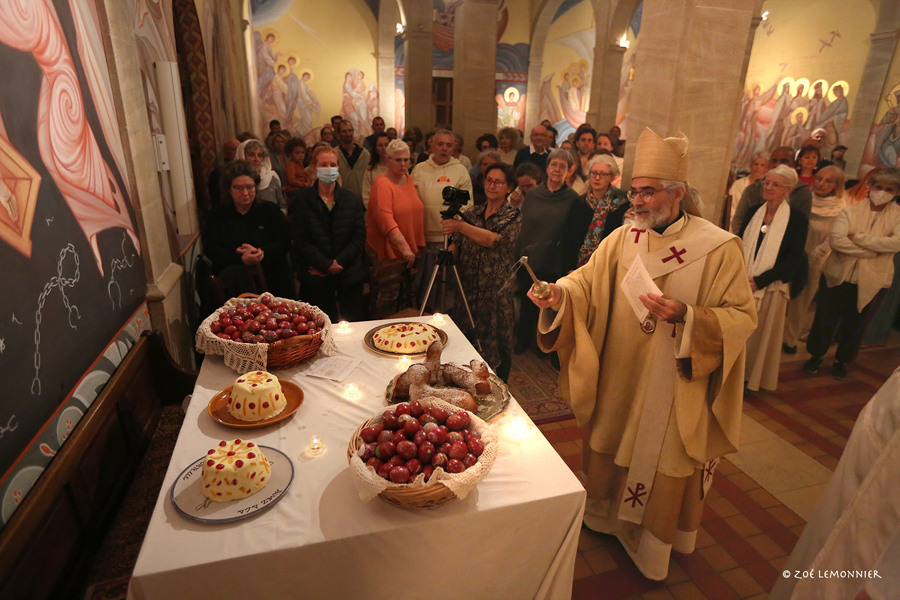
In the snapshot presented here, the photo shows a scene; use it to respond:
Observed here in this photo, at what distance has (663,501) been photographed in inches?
96.9

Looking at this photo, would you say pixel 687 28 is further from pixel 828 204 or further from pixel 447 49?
pixel 447 49

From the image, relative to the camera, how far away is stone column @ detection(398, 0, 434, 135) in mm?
11227

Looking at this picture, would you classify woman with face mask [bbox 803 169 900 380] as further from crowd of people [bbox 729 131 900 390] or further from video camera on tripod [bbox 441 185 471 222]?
video camera on tripod [bbox 441 185 471 222]

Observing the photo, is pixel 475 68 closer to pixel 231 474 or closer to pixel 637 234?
pixel 637 234

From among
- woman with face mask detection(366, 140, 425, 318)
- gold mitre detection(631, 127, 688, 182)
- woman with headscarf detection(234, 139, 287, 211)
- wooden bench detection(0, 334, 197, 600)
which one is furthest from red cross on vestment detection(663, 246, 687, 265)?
woman with headscarf detection(234, 139, 287, 211)

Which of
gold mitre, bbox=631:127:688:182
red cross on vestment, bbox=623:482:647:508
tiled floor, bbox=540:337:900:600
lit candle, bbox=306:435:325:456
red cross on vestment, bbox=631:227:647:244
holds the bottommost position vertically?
tiled floor, bbox=540:337:900:600

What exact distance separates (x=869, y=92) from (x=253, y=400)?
11.4 m

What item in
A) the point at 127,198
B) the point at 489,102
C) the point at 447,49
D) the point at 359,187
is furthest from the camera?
the point at 447,49

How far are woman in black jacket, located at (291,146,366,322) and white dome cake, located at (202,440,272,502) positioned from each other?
260cm

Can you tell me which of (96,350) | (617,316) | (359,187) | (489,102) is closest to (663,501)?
(617,316)

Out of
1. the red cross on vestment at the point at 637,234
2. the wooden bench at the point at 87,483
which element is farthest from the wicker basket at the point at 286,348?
the red cross on vestment at the point at 637,234

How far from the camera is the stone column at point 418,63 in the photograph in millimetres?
11227

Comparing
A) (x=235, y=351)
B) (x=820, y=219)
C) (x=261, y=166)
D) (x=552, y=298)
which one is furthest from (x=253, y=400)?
(x=820, y=219)

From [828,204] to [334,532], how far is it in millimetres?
5635
